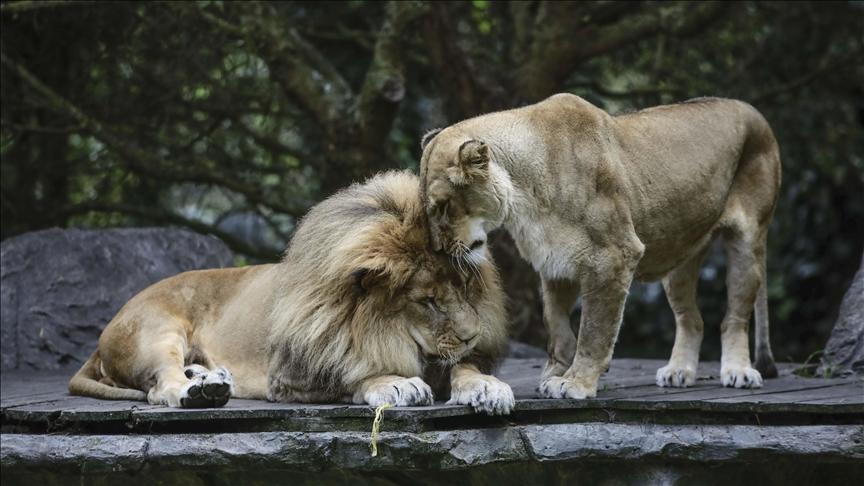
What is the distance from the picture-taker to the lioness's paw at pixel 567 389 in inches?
180

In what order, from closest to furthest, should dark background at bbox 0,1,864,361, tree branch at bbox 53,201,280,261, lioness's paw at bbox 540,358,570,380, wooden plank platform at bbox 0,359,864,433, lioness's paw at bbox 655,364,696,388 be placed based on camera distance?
wooden plank platform at bbox 0,359,864,433 < lioness's paw at bbox 540,358,570,380 < lioness's paw at bbox 655,364,696,388 < dark background at bbox 0,1,864,361 < tree branch at bbox 53,201,280,261

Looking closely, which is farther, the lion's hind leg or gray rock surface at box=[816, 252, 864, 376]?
gray rock surface at box=[816, 252, 864, 376]

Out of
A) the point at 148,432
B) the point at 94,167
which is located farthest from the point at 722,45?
the point at 148,432

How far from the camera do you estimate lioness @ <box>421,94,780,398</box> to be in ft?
14.8

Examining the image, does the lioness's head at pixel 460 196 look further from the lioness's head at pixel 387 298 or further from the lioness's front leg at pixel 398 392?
the lioness's front leg at pixel 398 392

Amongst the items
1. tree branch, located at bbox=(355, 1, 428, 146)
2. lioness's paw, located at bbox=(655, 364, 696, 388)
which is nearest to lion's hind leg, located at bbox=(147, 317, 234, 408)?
lioness's paw, located at bbox=(655, 364, 696, 388)

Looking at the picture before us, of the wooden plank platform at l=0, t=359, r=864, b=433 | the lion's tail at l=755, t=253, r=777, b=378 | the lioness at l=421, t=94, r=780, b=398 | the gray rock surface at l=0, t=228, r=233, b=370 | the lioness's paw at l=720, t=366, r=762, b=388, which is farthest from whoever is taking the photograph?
the gray rock surface at l=0, t=228, r=233, b=370

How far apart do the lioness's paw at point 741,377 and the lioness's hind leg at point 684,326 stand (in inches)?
7.0

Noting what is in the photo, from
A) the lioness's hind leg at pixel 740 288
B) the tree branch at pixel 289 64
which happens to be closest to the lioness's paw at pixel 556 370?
the lioness's hind leg at pixel 740 288

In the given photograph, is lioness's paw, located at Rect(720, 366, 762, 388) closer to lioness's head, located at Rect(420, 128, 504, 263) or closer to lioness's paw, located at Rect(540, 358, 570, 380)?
lioness's paw, located at Rect(540, 358, 570, 380)

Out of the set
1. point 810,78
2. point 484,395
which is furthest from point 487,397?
point 810,78

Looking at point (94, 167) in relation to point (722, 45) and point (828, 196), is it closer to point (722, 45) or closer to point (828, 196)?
point (722, 45)

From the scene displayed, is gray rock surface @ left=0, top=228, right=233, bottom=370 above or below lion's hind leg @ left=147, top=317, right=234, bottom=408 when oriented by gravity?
above

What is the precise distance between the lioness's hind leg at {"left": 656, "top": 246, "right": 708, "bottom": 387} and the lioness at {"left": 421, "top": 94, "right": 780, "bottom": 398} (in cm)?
1
